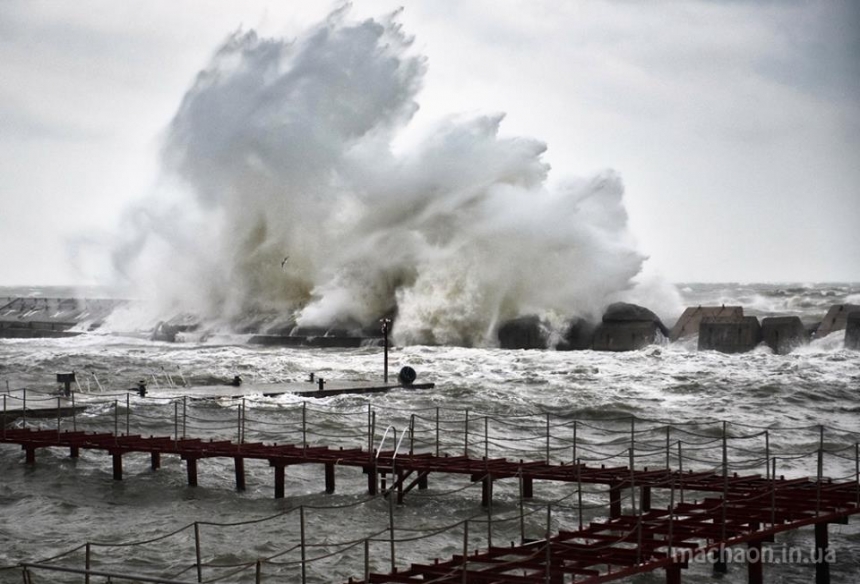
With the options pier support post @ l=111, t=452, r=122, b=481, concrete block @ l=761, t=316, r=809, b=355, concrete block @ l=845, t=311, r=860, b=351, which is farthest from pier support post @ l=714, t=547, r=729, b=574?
concrete block @ l=845, t=311, r=860, b=351

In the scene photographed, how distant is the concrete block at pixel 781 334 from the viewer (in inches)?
1754

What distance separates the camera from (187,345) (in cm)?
5291

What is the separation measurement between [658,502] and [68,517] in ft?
30.3

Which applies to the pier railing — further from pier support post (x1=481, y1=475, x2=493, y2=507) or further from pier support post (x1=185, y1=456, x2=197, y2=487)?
pier support post (x1=185, y1=456, x2=197, y2=487)

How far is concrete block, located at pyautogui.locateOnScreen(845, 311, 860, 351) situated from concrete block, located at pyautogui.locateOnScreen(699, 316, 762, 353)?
11.7 feet

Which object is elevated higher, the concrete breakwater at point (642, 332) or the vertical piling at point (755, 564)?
the concrete breakwater at point (642, 332)

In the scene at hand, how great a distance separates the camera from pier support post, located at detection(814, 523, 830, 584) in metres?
13.2

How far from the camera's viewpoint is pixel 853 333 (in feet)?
146

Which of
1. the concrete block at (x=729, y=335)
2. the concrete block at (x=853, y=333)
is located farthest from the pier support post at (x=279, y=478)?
the concrete block at (x=853, y=333)

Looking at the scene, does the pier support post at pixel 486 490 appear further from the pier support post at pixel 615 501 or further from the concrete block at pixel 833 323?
the concrete block at pixel 833 323

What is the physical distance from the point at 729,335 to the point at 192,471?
30919 millimetres

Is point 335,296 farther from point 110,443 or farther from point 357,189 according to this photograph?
point 110,443

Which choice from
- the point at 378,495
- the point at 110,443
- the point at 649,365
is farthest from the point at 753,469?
the point at 649,365

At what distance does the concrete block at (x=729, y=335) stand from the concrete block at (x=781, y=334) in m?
0.35
